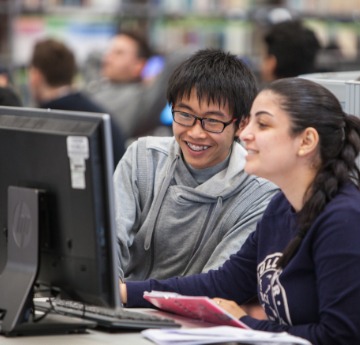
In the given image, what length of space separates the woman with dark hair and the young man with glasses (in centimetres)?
41

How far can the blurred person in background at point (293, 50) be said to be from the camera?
5.65 metres

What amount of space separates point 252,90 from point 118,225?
0.53 metres

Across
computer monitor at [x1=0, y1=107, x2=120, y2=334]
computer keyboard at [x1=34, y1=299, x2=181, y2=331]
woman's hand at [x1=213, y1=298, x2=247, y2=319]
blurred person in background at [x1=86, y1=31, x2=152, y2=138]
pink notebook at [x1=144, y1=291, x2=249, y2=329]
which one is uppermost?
computer monitor at [x1=0, y1=107, x2=120, y2=334]

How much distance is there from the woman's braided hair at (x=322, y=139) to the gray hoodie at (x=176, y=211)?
20.0 inches

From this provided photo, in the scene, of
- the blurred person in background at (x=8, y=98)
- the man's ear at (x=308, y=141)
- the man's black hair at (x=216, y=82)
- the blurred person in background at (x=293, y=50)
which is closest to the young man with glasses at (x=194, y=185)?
the man's black hair at (x=216, y=82)

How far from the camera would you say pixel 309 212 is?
2.38 meters

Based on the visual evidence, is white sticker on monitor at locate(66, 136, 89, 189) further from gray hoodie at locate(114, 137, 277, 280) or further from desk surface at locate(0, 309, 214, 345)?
gray hoodie at locate(114, 137, 277, 280)

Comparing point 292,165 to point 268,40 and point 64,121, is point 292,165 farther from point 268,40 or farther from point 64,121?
point 268,40

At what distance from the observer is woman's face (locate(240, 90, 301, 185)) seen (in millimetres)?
2402

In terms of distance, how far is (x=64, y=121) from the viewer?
226cm

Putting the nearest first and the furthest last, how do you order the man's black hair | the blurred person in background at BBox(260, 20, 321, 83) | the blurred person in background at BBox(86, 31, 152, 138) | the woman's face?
1. the woman's face
2. the man's black hair
3. the blurred person in background at BBox(260, 20, 321, 83)
4. the blurred person in background at BBox(86, 31, 152, 138)

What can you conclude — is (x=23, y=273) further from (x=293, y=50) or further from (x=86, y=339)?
(x=293, y=50)

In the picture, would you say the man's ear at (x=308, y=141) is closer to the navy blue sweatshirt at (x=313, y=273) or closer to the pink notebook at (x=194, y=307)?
the navy blue sweatshirt at (x=313, y=273)

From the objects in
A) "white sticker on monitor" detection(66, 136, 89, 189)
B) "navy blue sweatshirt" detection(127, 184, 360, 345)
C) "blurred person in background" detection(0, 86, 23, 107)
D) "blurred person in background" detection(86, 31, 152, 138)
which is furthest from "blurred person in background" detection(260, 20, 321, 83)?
"white sticker on monitor" detection(66, 136, 89, 189)
